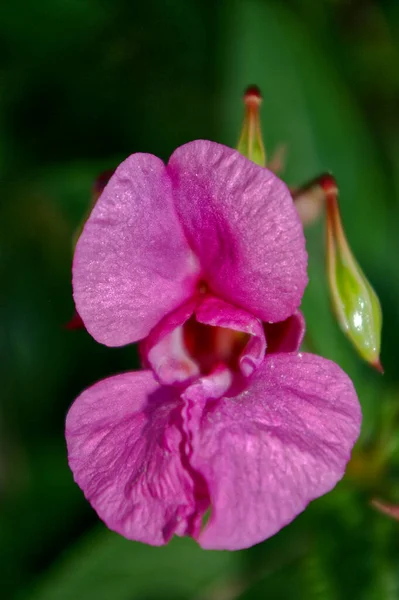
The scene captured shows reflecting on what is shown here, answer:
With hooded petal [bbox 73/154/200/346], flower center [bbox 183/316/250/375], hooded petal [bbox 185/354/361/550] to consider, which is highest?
hooded petal [bbox 73/154/200/346]

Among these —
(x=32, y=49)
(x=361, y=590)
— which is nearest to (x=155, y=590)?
(x=361, y=590)

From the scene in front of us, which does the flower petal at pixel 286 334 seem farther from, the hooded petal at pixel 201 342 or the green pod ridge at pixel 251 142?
the green pod ridge at pixel 251 142

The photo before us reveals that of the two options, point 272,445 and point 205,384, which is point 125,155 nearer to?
point 205,384

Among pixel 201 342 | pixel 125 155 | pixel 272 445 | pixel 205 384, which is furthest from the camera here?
pixel 125 155

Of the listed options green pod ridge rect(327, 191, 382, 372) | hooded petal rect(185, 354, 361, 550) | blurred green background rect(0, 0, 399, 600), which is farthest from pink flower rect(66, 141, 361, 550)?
blurred green background rect(0, 0, 399, 600)

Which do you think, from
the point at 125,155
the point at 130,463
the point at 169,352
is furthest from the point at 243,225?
the point at 125,155

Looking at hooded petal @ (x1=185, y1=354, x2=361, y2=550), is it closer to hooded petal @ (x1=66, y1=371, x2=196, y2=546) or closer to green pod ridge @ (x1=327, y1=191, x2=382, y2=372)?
hooded petal @ (x1=66, y1=371, x2=196, y2=546)
